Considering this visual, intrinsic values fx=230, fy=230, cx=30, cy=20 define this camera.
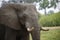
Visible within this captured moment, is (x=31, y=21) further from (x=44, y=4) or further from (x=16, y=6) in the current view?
(x=44, y=4)

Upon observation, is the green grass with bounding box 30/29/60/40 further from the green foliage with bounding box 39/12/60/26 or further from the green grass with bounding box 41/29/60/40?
the green foliage with bounding box 39/12/60/26

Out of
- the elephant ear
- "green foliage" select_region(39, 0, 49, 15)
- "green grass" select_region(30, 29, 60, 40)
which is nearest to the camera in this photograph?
the elephant ear

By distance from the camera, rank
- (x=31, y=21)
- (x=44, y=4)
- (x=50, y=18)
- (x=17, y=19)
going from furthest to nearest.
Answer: (x=50, y=18)
(x=44, y=4)
(x=17, y=19)
(x=31, y=21)

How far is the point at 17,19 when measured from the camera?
247 cm

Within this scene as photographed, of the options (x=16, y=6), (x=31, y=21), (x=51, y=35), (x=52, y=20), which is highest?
(x=16, y=6)

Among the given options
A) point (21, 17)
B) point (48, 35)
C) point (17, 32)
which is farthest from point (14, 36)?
point (48, 35)

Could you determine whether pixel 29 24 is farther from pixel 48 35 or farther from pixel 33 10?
pixel 48 35

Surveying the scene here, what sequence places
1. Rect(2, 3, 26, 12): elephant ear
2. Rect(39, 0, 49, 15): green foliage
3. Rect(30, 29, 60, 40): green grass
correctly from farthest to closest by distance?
Rect(30, 29, 60, 40): green grass
Rect(39, 0, 49, 15): green foliage
Rect(2, 3, 26, 12): elephant ear

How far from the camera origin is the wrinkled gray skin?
7.80 ft

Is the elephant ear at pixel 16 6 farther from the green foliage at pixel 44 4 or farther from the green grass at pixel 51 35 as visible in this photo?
the green grass at pixel 51 35

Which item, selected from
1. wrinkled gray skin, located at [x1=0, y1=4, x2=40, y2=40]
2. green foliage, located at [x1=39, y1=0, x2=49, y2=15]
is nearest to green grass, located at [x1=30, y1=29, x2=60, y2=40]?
green foliage, located at [x1=39, y1=0, x2=49, y2=15]

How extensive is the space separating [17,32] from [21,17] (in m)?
0.18

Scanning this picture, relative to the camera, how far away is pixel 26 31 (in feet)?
8.11

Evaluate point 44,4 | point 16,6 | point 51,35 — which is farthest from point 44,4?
point 16,6
